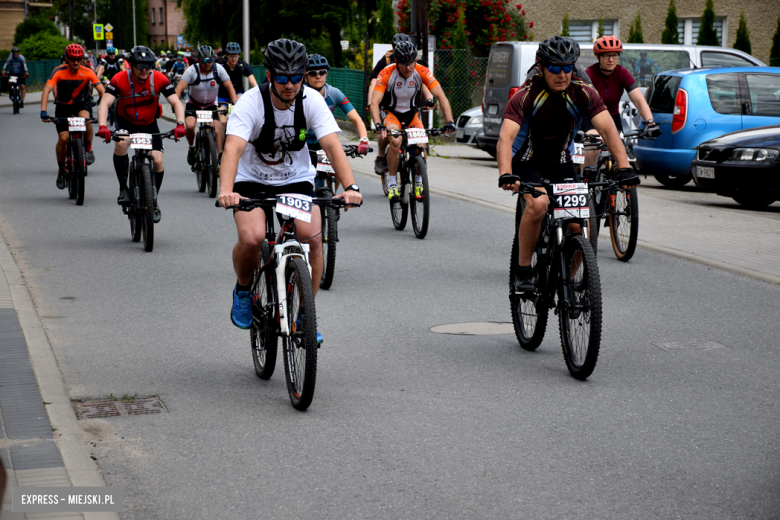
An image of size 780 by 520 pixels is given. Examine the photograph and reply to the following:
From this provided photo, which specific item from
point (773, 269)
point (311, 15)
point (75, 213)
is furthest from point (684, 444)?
point (311, 15)

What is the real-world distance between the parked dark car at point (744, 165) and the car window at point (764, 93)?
4.42 ft

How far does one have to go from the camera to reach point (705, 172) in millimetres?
13805

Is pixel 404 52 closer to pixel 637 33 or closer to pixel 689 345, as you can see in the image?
pixel 689 345

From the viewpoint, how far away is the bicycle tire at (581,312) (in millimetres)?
5695

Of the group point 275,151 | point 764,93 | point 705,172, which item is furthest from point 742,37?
point 275,151

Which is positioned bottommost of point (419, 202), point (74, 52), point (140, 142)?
point (419, 202)

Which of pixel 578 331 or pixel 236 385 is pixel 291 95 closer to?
pixel 236 385

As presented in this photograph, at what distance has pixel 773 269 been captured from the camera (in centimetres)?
941

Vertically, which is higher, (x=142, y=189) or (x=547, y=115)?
(x=547, y=115)

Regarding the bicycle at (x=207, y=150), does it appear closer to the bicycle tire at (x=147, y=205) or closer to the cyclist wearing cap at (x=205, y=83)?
the cyclist wearing cap at (x=205, y=83)

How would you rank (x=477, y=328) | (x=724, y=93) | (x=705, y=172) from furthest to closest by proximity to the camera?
(x=724, y=93) → (x=705, y=172) → (x=477, y=328)

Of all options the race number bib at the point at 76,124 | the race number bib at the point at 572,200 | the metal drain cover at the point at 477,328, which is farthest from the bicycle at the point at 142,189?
the race number bib at the point at 572,200

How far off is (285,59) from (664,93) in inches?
438

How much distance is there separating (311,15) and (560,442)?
43165 millimetres
